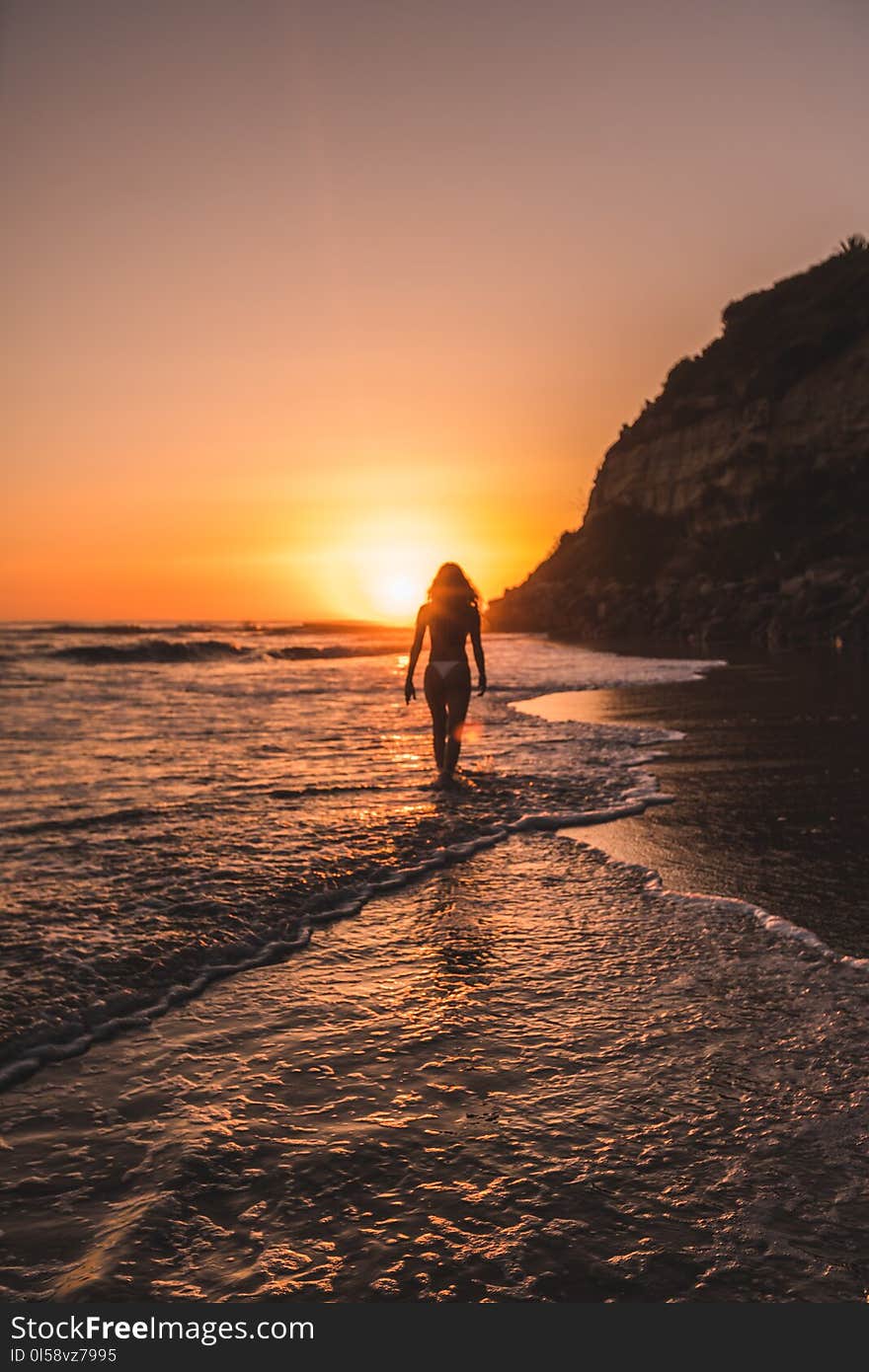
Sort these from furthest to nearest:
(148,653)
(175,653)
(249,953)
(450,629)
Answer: (175,653) < (148,653) < (450,629) < (249,953)

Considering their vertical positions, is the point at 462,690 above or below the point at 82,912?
above

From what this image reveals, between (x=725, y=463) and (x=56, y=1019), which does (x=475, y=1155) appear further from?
(x=725, y=463)

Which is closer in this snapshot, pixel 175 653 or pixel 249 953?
pixel 249 953

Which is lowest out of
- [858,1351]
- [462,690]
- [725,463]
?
[858,1351]

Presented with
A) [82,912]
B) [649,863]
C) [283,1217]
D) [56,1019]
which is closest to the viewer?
[283,1217]

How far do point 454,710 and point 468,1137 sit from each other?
6.09 meters

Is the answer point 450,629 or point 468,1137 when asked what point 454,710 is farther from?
point 468,1137

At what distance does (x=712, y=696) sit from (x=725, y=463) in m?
47.0

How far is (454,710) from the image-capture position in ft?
27.6

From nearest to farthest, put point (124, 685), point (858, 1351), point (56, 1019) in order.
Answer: point (858, 1351)
point (56, 1019)
point (124, 685)

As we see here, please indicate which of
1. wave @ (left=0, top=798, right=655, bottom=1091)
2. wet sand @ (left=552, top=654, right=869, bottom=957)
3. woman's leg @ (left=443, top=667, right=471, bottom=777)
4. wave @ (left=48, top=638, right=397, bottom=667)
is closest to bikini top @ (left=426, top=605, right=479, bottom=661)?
woman's leg @ (left=443, top=667, right=471, bottom=777)

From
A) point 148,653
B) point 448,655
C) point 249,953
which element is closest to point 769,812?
point 448,655

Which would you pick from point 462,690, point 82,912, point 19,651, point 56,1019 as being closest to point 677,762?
point 462,690

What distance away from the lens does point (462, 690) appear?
332 inches
